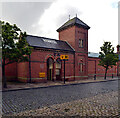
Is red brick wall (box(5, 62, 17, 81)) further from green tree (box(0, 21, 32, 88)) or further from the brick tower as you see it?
the brick tower

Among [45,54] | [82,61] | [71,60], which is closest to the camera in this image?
[45,54]

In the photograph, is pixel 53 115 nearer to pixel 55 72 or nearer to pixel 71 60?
pixel 55 72

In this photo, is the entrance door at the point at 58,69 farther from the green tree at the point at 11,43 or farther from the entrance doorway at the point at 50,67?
the green tree at the point at 11,43

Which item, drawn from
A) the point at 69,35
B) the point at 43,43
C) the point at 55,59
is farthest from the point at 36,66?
the point at 69,35

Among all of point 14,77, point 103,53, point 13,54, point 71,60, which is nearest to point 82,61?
point 71,60

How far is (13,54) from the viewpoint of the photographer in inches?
442

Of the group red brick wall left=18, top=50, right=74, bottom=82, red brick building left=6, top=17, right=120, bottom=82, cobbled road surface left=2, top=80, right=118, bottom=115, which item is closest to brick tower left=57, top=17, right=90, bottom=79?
red brick building left=6, top=17, right=120, bottom=82

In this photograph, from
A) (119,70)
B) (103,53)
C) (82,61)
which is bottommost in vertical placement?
(119,70)

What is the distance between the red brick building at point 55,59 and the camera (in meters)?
16.4

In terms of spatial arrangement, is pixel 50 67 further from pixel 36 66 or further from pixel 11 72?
pixel 11 72

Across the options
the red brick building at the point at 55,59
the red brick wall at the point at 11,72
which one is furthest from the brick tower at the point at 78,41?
the red brick wall at the point at 11,72

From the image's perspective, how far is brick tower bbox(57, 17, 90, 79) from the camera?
2109 centimetres

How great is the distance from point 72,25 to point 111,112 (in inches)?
729

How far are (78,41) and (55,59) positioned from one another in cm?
641
